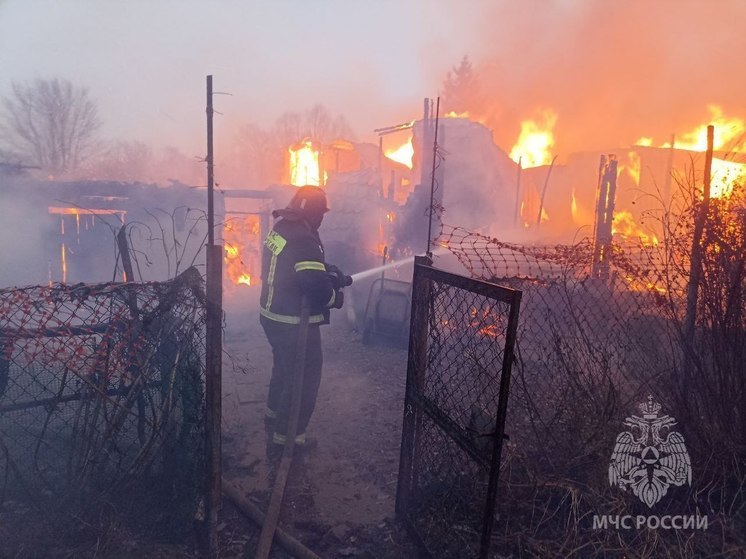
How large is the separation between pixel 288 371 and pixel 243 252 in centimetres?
1752

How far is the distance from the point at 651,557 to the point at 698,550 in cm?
38

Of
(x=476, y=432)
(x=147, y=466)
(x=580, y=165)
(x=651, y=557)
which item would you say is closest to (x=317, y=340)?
(x=147, y=466)

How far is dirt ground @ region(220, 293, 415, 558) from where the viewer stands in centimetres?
326

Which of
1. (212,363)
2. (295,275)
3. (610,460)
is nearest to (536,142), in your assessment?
(295,275)

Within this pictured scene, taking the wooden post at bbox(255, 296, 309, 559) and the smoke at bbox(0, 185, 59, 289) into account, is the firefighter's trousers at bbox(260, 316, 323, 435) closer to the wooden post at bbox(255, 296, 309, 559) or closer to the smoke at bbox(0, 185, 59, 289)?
the wooden post at bbox(255, 296, 309, 559)

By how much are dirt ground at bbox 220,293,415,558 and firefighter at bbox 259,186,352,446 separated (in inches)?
14.8

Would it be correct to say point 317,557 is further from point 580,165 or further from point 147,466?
point 580,165

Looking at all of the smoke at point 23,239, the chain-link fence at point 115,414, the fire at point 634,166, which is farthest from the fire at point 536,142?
the chain-link fence at point 115,414

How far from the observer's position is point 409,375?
10.6ft

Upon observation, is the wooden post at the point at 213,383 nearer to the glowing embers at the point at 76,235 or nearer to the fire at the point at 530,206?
the glowing embers at the point at 76,235

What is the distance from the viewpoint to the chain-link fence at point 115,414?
2838 millimetres

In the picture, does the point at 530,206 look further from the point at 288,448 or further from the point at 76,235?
the point at 288,448

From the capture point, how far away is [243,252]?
21047 millimetres

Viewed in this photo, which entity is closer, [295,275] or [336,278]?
[295,275]
